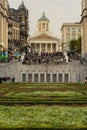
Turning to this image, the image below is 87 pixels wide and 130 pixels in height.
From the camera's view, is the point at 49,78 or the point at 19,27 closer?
the point at 49,78

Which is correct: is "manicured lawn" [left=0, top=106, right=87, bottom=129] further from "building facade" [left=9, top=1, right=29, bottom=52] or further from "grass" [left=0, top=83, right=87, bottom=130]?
"building facade" [left=9, top=1, right=29, bottom=52]

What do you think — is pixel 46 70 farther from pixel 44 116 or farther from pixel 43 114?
pixel 44 116

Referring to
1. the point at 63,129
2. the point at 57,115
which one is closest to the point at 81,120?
the point at 57,115

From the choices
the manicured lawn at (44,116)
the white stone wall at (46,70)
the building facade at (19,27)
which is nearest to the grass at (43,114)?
the manicured lawn at (44,116)

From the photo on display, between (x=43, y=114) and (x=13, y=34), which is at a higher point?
(x=13, y=34)

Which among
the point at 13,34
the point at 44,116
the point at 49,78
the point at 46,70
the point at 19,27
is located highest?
the point at 19,27

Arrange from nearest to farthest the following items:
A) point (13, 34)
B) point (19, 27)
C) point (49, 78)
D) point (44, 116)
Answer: point (44, 116) < point (49, 78) < point (13, 34) < point (19, 27)

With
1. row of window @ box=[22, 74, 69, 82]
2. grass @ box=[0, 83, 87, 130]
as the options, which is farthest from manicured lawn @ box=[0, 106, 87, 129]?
row of window @ box=[22, 74, 69, 82]

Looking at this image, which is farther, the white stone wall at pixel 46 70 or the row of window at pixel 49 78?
the row of window at pixel 49 78

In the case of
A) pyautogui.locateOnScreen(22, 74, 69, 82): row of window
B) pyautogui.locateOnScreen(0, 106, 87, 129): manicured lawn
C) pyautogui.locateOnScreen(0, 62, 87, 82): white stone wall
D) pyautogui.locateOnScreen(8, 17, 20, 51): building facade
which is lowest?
pyautogui.locateOnScreen(22, 74, 69, 82): row of window

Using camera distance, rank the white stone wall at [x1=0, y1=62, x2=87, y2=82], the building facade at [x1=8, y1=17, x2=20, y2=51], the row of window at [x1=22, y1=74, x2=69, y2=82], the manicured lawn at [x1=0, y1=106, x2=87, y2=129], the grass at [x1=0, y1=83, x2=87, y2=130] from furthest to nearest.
A: the building facade at [x1=8, y1=17, x2=20, y2=51] → the row of window at [x1=22, y1=74, x2=69, y2=82] → the white stone wall at [x1=0, y1=62, x2=87, y2=82] → the manicured lawn at [x1=0, y1=106, x2=87, y2=129] → the grass at [x1=0, y1=83, x2=87, y2=130]

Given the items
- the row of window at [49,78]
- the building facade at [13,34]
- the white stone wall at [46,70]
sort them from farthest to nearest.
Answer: the building facade at [13,34], the row of window at [49,78], the white stone wall at [46,70]

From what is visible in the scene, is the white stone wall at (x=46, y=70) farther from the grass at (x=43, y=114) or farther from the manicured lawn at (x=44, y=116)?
the manicured lawn at (x=44, y=116)

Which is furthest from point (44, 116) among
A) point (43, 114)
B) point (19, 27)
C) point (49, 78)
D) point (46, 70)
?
point (19, 27)
